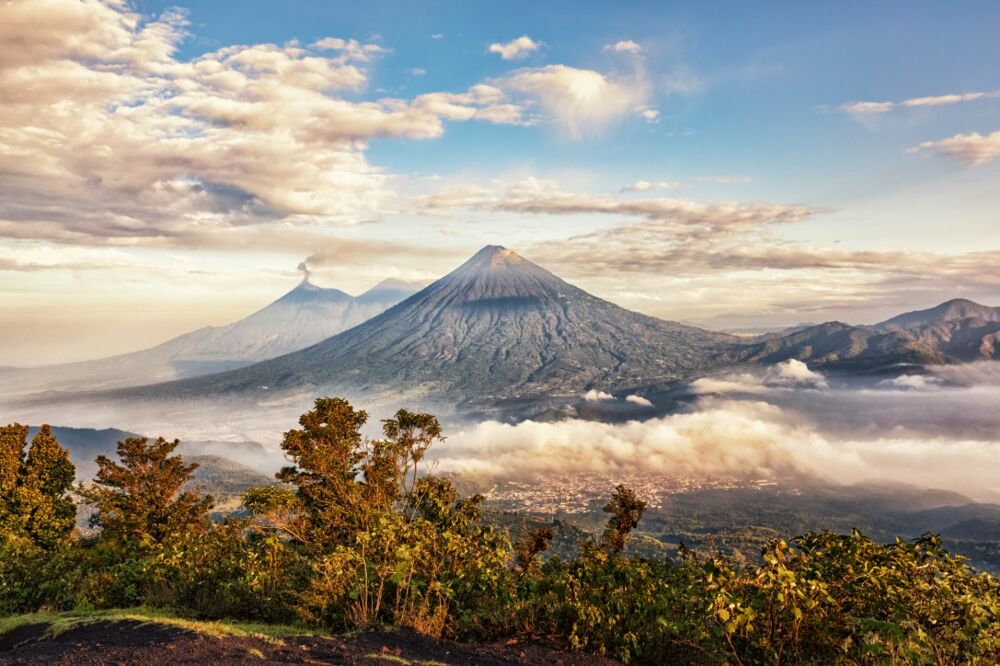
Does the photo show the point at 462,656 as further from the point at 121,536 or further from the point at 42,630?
the point at 121,536

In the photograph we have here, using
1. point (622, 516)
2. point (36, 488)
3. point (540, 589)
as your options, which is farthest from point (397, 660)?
point (36, 488)

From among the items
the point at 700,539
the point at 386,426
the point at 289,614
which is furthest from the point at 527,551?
the point at 700,539

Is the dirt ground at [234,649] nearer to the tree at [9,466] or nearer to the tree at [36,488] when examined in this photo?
the tree at [36,488]

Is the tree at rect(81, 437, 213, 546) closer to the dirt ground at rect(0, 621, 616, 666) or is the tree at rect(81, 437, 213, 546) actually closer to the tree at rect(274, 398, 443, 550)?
the tree at rect(274, 398, 443, 550)

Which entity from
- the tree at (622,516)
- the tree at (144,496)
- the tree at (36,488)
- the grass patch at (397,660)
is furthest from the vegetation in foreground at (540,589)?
the tree at (144,496)

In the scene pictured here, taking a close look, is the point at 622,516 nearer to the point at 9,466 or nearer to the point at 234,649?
the point at 234,649

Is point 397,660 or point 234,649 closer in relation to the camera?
point 234,649
